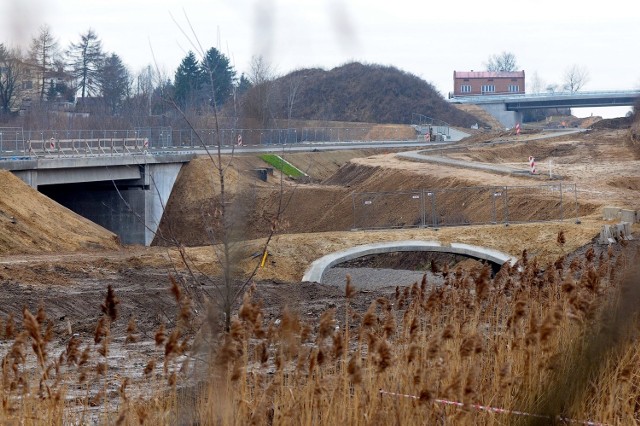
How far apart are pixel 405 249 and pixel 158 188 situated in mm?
24930

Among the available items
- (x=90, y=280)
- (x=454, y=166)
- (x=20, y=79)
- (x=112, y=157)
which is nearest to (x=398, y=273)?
(x=90, y=280)

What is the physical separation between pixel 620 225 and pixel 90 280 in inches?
682

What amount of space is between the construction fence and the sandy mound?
35.9 feet

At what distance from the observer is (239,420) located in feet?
21.8

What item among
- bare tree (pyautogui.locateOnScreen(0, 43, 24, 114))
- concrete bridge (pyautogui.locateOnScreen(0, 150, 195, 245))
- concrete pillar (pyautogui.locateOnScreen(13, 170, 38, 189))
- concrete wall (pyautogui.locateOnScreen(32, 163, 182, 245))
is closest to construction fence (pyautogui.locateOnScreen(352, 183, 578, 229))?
concrete bridge (pyautogui.locateOnScreen(0, 150, 195, 245))

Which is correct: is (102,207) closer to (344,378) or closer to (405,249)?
(405,249)

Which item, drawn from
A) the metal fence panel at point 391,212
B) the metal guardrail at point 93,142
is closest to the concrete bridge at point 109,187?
the metal guardrail at point 93,142

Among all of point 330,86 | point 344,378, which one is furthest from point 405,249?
point 344,378

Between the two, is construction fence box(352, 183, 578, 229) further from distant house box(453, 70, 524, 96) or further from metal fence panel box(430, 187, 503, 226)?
distant house box(453, 70, 524, 96)

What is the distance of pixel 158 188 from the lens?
2190 inches

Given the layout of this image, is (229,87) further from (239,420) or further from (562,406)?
(562,406)

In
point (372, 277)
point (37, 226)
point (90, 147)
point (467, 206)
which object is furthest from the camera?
point (90, 147)

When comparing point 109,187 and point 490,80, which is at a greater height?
point 490,80

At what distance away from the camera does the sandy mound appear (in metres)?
34.4
